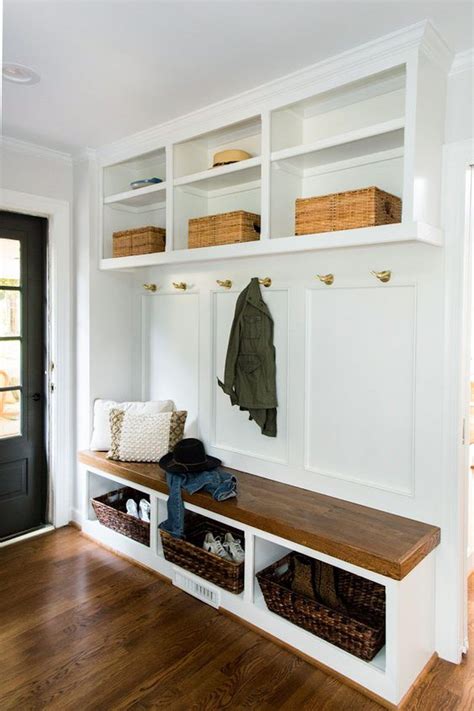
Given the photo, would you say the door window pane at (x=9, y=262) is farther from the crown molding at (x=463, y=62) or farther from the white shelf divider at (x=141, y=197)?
the crown molding at (x=463, y=62)

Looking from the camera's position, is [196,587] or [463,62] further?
[196,587]

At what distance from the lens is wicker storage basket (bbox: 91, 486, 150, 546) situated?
3.06 metres

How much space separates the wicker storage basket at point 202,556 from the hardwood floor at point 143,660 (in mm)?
173

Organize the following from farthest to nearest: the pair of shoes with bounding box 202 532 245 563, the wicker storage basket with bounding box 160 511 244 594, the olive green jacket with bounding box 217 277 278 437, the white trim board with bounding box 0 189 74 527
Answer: the white trim board with bounding box 0 189 74 527
the olive green jacket with bounding box 217 277 278 437
the pair of shoes with bounding box 202 532 245 563
the wicker storage basket with bounding box 160 511 244 594

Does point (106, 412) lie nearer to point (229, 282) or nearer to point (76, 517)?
point (76, 517)

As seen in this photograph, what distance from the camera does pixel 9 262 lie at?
337 centimetres

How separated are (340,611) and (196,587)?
0.80 meters

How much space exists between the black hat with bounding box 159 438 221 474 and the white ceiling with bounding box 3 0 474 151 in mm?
1791

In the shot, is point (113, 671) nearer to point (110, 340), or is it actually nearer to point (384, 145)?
point (110, 340)

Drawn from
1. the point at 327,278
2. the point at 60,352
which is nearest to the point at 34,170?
the point at 60,352

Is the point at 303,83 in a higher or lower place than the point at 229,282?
Answer: higher

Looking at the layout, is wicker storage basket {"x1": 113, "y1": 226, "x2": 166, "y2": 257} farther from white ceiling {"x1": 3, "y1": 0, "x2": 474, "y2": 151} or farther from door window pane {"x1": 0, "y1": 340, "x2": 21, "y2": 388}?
door window pane {"x1": 0, "y1": 340, "x2": 21, "y2": 388}

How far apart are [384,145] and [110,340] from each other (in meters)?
2.15

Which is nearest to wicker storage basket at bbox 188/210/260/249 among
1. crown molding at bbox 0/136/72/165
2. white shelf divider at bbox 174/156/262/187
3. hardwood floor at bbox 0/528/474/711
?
white shelf divider at bbox 174/156/262/187
